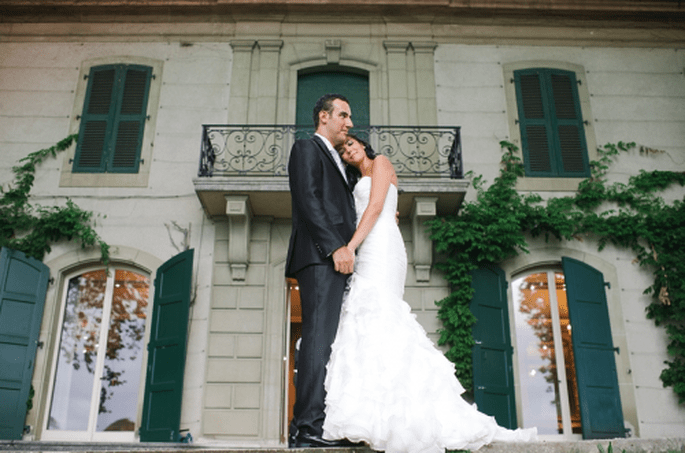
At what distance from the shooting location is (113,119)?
9172mm

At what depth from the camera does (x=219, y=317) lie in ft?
25.9

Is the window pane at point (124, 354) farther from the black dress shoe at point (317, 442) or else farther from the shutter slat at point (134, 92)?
the black dress shoe at point (317, 442)

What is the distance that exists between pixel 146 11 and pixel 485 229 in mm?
6254

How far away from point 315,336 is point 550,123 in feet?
24.6

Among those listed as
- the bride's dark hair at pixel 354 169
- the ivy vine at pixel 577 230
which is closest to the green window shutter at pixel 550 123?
the ivy vine at pixel 577 230

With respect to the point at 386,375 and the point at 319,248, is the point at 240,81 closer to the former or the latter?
the point at 319,248

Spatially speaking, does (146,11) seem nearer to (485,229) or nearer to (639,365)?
(485,229)

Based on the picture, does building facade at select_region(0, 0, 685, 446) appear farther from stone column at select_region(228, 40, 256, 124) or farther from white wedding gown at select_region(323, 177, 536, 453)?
white wedding gown at select_region(323, 177, 536, 453)

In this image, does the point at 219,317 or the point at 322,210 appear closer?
the point at 322,210

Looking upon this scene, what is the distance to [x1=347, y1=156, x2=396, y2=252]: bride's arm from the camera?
3.00 m

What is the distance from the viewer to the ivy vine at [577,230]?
25.4ft

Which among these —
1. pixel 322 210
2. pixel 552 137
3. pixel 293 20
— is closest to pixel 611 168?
pixel 552 137

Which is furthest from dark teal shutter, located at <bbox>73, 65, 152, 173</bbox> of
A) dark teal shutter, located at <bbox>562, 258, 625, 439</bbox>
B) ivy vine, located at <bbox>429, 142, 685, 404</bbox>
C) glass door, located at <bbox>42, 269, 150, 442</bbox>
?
dark teal shutter, located at <bbox>562, 258, 625, 439</bbox>

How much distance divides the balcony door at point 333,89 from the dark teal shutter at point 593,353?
374cm
